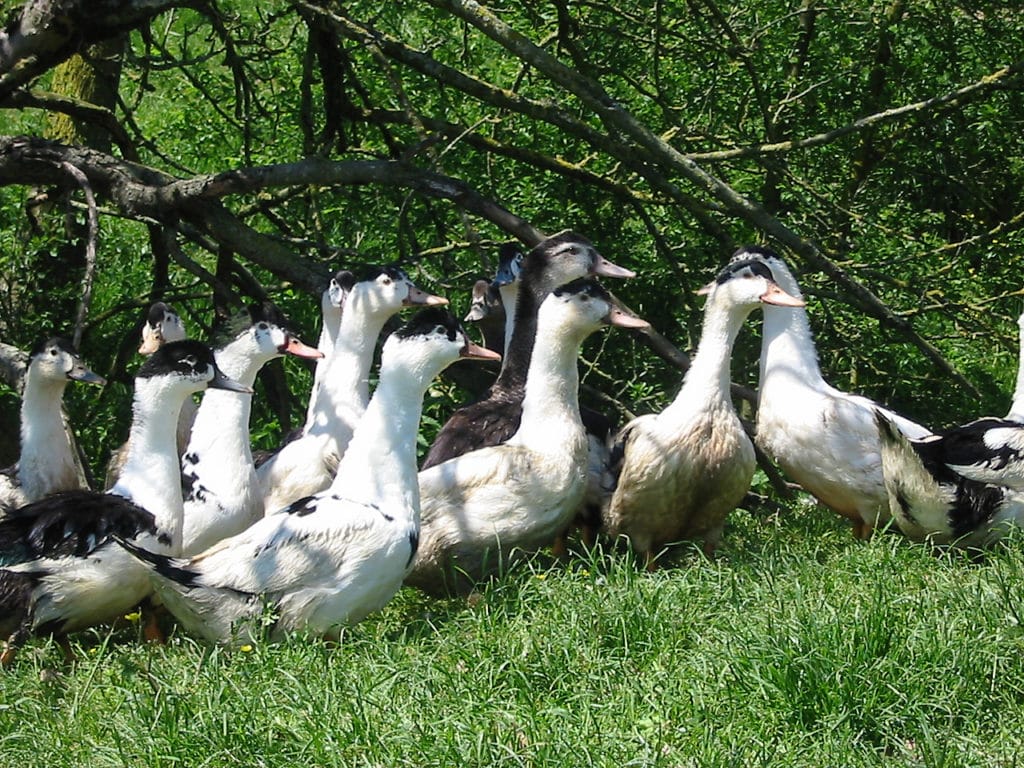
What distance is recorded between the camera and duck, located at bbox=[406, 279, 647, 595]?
20.1 ft

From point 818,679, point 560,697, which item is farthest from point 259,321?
point 818,679

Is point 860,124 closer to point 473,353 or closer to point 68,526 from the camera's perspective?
point 473,353

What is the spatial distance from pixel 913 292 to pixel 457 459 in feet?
7.76

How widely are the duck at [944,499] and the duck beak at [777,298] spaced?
614 mm

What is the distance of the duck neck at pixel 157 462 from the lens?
5699 mm

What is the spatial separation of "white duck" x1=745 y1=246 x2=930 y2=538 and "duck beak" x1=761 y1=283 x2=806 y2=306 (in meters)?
0.30

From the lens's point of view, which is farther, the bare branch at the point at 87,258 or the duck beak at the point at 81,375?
the duck beak at the point at 81,375

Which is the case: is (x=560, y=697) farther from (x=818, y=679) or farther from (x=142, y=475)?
(x=142, y=475)

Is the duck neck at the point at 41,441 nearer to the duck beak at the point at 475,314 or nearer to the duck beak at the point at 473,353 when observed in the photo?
the duck beak at the point at 473,353

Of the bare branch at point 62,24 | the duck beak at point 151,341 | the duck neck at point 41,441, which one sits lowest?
the duck neck at point 41,441

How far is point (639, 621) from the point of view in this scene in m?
4.84

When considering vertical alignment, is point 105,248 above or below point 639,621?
above

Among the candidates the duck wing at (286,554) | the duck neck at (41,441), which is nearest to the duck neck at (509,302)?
the duck neck at (41,441)

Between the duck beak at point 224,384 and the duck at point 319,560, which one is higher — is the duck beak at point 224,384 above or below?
above
